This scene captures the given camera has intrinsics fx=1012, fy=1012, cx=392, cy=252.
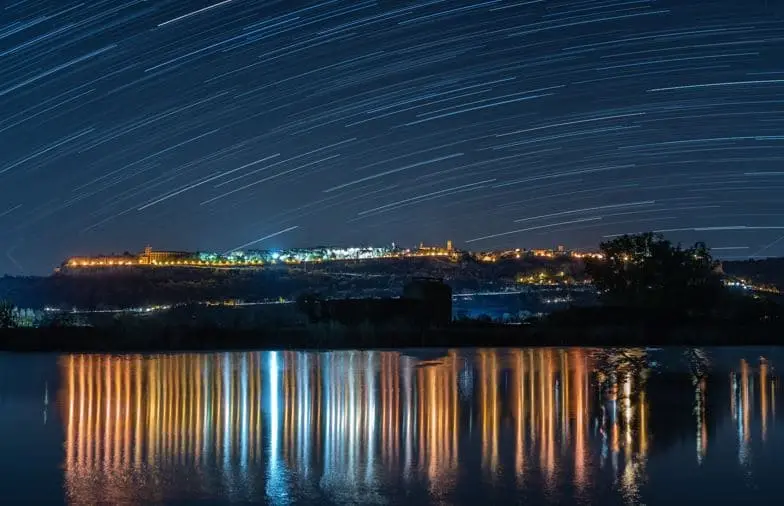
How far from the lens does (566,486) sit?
11562 millimetres

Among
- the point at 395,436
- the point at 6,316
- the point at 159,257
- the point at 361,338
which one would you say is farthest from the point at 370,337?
the point at 159,257

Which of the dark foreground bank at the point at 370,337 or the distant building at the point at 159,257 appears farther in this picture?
the distant building at the point at 159,257

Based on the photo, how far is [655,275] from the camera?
57.7 m

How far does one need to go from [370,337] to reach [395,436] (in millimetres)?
26495

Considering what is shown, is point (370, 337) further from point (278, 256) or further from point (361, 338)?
point (278, 256)

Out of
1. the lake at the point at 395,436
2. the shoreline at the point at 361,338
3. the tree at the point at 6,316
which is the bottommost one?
the lake at the point at 395,436

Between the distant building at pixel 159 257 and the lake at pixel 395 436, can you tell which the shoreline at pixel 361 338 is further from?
the distant building at pixel 159 257

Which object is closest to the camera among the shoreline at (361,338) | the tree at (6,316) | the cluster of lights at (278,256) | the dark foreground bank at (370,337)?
the shoreline at (361,338)

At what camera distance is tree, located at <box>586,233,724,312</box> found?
54.5 metres

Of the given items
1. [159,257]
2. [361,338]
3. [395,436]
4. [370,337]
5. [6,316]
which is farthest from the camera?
[159,257]

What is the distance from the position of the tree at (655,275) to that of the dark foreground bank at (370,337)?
27.9 feet

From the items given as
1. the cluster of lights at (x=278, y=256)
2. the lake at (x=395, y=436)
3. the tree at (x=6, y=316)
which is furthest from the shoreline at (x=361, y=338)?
the cluster of lights at (x=278, y=256)

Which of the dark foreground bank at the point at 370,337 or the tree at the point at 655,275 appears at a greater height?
the tree at the point at 655,275

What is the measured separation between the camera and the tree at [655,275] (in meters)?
54.5
